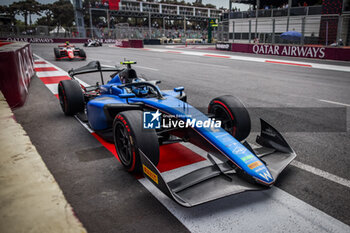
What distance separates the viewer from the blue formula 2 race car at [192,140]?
2.40 m

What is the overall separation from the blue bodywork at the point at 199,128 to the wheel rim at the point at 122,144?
536mm

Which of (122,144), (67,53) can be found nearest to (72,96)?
(122,144)

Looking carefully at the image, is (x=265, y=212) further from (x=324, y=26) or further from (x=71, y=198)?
(x=324, y=26)

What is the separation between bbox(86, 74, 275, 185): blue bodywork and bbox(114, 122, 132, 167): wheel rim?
536 mm

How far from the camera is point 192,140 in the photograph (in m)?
3.14

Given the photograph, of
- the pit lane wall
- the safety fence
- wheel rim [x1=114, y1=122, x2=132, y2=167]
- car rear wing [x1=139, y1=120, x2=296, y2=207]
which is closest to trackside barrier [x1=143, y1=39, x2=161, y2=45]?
the pit lane wall

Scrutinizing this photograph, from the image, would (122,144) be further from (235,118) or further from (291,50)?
(291,50)

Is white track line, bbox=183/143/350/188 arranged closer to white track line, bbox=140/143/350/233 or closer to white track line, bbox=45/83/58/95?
white track line, bbox=140/143/350/233

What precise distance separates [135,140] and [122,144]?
22.8 inches

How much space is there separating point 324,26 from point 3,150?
17852 mm

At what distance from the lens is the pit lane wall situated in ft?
50.6

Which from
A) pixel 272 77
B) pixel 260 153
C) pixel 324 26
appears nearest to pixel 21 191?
pixel 260 153

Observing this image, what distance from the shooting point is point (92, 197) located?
269 centimetres

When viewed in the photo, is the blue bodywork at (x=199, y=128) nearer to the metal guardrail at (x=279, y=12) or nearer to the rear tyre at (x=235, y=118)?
the rear tyre at (x=235, y=118)
